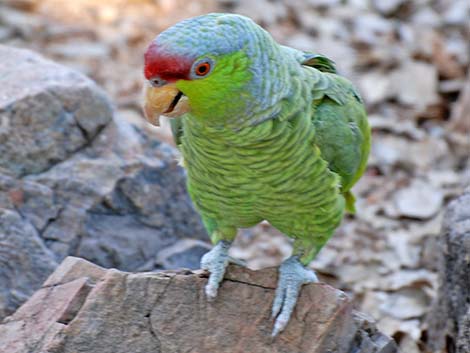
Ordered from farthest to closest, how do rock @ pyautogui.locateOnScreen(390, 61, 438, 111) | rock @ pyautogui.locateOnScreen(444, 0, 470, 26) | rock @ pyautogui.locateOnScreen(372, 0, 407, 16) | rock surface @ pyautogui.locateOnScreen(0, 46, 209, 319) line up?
1. rock @ pyautogui.locateOnScreen(372, 0, 407, 16)
2. rock @ pyautogui.locateOnScreen(444, 0, 470, 26)
3. rock @ pyautogui.locateOnScreen(390, 61, 438, 111)
4. rock surface @ pyautogui.locateOnScreen(0, 46, 209, 319)

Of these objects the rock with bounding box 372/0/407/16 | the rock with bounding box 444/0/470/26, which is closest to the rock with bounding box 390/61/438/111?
the rock with bounding box 444/0/470/26

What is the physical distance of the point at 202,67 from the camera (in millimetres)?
2541

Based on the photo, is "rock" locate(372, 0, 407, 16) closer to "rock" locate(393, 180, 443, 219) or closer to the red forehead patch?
"rock" locate(393, 180, 443, 219)

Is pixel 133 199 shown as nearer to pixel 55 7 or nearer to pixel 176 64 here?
pixel 176 64

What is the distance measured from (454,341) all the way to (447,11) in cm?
454

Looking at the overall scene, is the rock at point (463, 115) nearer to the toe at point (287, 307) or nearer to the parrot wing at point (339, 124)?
the parrot wing at point (339, 124)

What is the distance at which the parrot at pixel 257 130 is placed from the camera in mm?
2578

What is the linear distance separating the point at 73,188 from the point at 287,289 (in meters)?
1.26

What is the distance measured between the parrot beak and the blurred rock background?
1.24 meters

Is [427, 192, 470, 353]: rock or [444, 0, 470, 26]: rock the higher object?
[444, 0, 470, 26]: rock

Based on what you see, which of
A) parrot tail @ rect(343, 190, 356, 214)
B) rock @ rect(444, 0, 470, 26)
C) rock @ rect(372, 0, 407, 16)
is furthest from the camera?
rock @ rect(372, 0, 407, 16)

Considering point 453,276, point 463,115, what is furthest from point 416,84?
point 453,276

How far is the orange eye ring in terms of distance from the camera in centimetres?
253

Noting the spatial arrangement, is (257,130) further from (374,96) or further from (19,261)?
(374,96)
